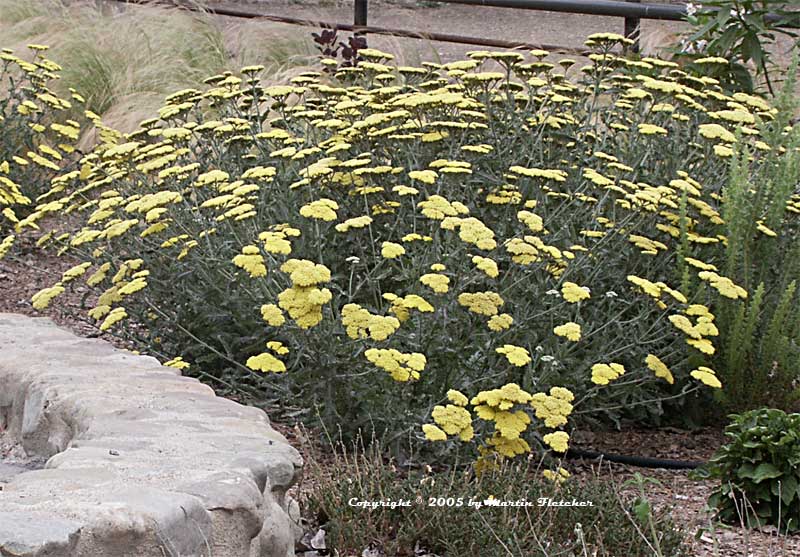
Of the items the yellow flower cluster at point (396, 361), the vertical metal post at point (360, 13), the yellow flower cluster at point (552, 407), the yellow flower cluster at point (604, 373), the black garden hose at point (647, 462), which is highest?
the vertical metal post at point (360, 13)

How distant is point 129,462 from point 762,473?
201cm

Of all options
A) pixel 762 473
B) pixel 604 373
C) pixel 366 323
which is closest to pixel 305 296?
pixel 366 323

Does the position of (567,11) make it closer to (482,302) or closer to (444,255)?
(444,255)

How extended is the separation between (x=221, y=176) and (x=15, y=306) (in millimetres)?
2078

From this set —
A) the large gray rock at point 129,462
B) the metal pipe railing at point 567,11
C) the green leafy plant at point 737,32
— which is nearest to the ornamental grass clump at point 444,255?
the large gray rock at point 129,462

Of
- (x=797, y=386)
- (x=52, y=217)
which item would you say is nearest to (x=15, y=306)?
(x=52, y=217)

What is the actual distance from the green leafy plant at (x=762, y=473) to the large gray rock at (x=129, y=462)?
1.44 metres

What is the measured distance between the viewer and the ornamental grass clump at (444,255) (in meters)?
3.92

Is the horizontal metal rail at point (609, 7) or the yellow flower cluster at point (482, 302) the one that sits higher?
the horizontal metal rail at point (609, 7)

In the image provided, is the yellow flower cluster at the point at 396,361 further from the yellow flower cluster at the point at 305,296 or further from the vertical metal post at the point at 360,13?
the vertical metal post at the point at 360,13

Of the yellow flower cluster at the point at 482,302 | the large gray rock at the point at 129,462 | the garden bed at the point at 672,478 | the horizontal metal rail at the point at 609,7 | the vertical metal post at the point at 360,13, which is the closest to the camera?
the large gray rock at the point at 129,462

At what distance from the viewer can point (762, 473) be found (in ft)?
12.2

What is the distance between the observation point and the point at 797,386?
484 centimetres

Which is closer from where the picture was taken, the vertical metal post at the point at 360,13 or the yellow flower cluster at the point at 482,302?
the yellow flower cluster at the point at 482,302
